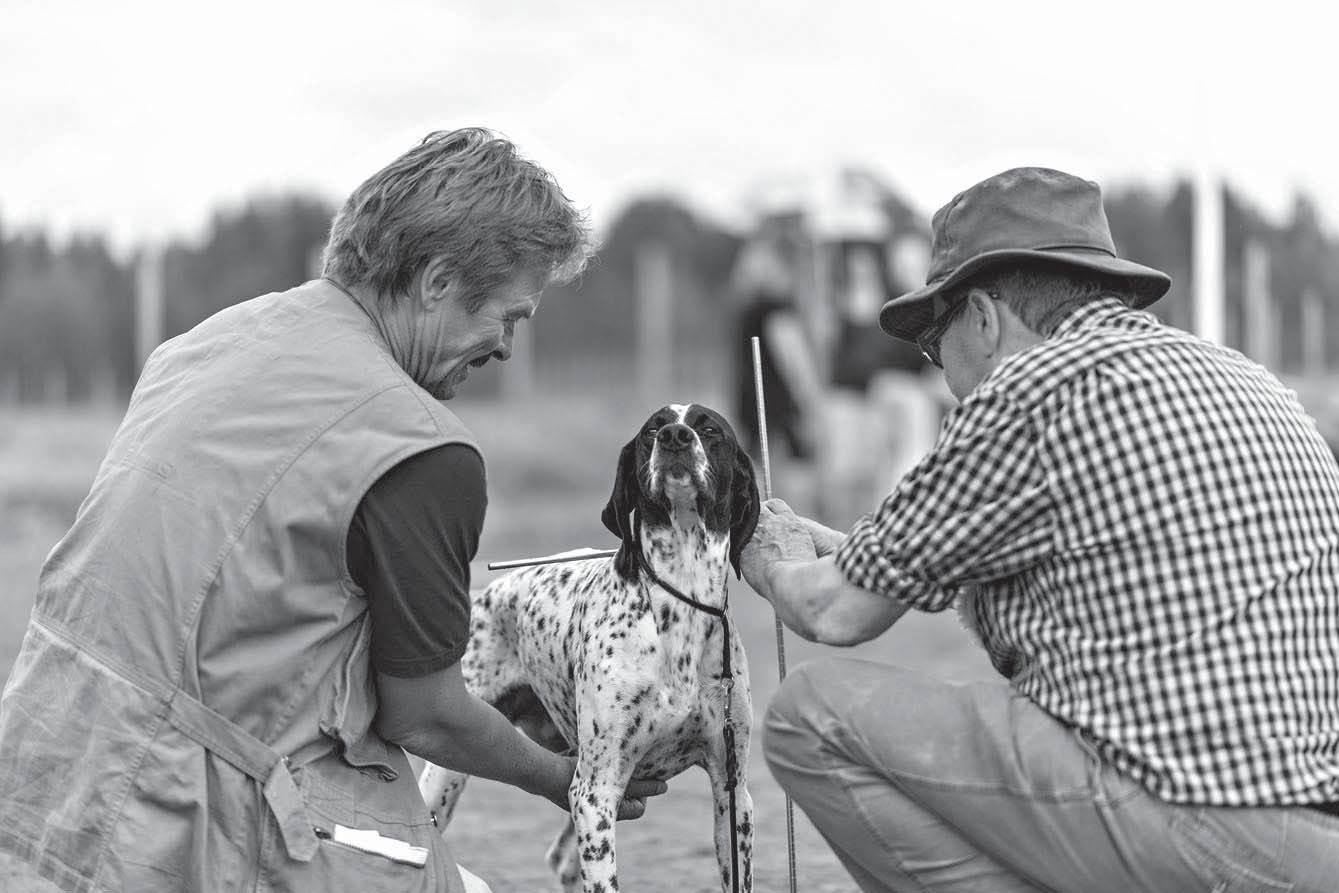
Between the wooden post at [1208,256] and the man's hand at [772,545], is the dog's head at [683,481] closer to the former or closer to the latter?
the man's hand at [772,545]

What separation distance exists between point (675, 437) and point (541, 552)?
15.2 m

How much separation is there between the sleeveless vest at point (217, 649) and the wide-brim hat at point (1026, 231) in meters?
1.05

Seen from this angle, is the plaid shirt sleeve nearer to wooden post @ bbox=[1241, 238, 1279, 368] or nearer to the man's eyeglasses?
the man's eyeglasses

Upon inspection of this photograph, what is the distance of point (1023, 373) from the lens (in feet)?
9.45

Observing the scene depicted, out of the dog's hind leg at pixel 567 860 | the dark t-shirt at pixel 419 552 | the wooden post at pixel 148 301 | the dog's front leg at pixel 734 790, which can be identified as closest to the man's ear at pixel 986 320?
the dark t-shirt at pixel 419 552

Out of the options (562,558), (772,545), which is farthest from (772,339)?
(772,545)

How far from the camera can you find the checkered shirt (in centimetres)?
274

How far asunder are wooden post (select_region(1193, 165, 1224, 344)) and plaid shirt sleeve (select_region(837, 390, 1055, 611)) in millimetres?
12197

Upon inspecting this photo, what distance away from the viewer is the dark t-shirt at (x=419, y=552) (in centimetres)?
293

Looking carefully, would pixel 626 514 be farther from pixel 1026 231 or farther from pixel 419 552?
pixel 1026 231

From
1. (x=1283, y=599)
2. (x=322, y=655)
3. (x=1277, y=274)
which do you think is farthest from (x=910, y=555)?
(x=1277, y=274)

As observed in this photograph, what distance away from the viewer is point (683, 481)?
4273mm

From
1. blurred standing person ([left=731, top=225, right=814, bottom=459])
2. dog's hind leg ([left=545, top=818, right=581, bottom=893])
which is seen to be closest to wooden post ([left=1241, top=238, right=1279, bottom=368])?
blurred standing person ([left=731, top=225, right=814, bottom=459])

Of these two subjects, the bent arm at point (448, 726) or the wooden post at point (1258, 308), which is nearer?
the bent arm at point (448, 726)
